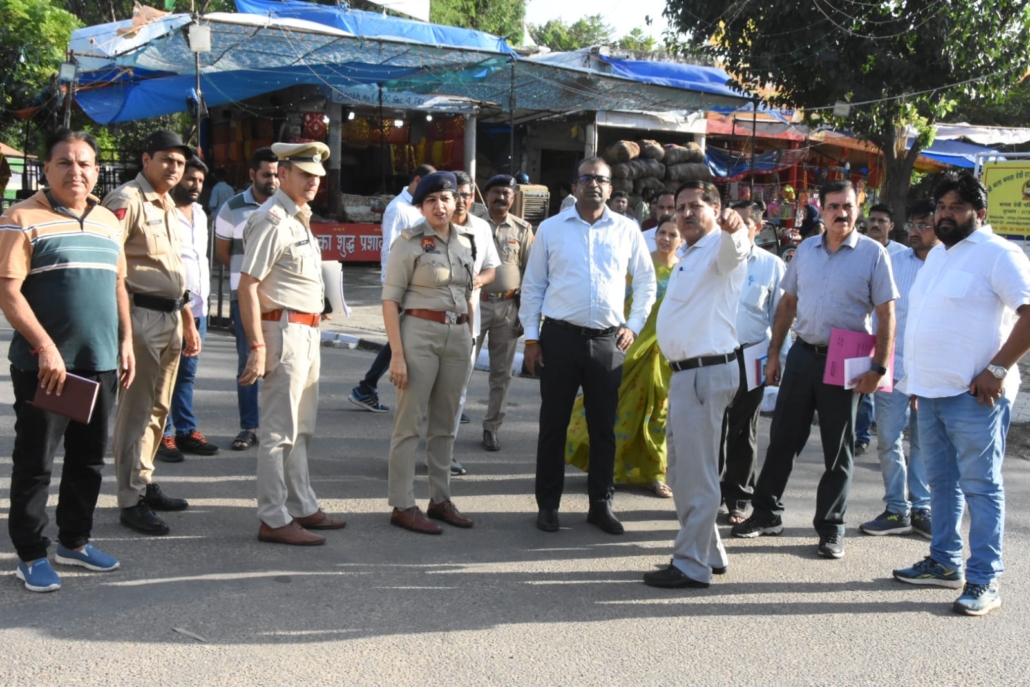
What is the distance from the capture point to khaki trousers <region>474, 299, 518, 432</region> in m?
6.99

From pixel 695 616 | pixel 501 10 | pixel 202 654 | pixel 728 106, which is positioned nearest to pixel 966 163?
pixel 728 106

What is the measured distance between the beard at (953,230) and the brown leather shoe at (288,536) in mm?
3443

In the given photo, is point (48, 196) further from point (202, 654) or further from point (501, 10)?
point (501, 10)

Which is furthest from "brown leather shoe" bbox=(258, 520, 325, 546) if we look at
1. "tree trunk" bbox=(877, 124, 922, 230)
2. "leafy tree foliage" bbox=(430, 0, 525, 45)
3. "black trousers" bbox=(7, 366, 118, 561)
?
"leafy tree foliage" bbox=(430, 0, 525, 45)

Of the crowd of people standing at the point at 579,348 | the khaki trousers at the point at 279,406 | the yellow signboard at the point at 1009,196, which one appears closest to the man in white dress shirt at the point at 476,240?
the crowd of people standing at the point at 579,348

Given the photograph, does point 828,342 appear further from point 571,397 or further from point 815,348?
point 571,397

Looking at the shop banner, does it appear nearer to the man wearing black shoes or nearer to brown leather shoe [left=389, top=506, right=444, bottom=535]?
brown leather shoe [left=389, top=506, right=444, bottom=535]

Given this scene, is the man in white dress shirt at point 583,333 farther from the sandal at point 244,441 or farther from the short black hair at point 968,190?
the sandal at point 244,441

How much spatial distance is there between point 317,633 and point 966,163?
24966mm

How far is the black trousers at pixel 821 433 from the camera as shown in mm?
5246

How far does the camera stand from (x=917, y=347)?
15.3ft

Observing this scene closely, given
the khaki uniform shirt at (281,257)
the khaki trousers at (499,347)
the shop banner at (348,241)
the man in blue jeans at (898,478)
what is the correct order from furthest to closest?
1. the shop banner at (348,241)
2. the khaki trousers at (499,347)
3. the man in blue jeans at (898,478)
4. the khaki uniform shirt at (281,257)

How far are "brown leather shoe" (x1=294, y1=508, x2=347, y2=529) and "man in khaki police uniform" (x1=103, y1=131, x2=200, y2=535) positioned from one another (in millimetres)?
710

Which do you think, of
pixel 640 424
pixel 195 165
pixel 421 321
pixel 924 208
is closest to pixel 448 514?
pixel 421 321
